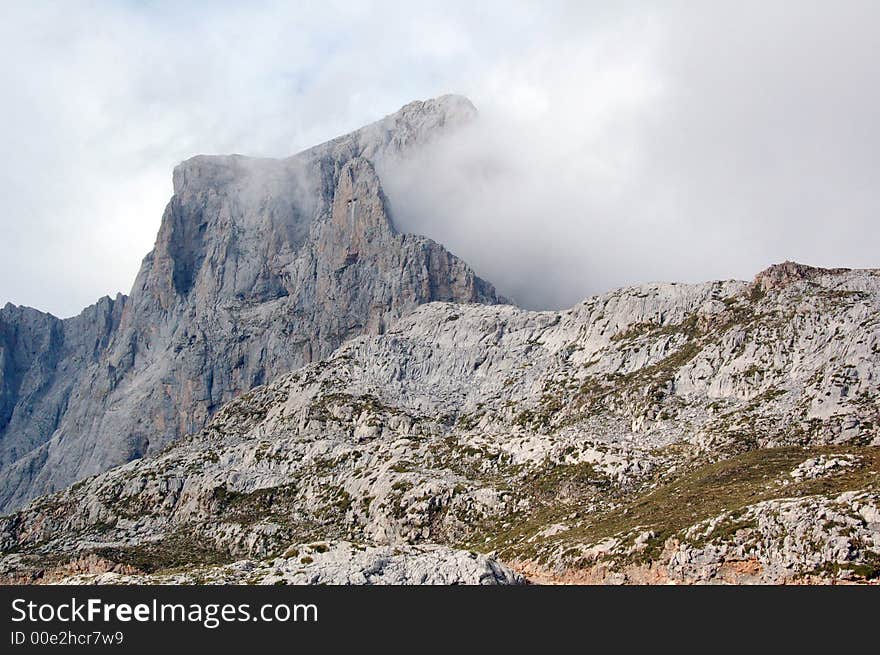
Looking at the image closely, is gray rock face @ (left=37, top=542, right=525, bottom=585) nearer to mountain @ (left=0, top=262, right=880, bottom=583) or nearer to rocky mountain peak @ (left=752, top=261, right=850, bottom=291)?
mountain @ (left=0, top=262, right=880, bottom=583)

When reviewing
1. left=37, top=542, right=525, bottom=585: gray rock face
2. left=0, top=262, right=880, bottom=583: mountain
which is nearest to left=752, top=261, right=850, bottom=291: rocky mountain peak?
left=0, top=262, right=880, bottom=583: mountain

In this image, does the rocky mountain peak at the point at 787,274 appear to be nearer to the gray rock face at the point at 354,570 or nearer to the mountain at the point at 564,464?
the mountain at the point at 564,464

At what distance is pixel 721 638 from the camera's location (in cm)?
4222

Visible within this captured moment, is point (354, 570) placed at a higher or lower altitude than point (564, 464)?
lower

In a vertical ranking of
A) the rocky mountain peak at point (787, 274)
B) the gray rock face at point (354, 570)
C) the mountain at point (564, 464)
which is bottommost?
the gray rock face at point (354, 570)

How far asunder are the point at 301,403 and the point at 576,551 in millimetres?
104086

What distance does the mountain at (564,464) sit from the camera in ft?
253

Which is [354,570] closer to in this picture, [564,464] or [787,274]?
[564,464]

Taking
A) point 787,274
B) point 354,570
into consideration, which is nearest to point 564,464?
point 787,274

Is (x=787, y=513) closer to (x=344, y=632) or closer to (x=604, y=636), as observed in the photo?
(x=604, y=636)

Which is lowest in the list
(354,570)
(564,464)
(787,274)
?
(354,570)

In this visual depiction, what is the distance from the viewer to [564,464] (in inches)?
5217

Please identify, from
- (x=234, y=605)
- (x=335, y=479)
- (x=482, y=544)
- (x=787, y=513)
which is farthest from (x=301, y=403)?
(x=234, y=605)

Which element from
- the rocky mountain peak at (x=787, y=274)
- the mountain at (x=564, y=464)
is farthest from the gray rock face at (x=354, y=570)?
the rocky mountain peak at (x=787, y=274)
